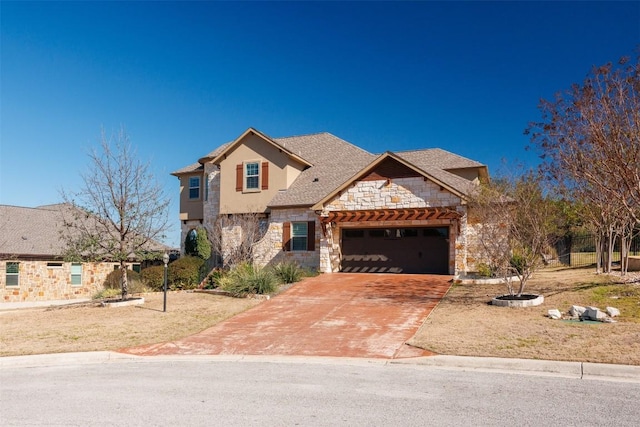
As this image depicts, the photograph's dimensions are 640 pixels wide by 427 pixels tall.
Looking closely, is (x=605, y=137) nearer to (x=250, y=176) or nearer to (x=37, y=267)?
(x=250, y=176)

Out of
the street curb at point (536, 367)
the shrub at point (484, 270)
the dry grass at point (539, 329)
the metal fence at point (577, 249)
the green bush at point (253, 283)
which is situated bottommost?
the street curb at point (536, 367)

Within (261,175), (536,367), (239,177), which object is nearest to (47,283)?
(239,177)

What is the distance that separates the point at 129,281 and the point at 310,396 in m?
20.9

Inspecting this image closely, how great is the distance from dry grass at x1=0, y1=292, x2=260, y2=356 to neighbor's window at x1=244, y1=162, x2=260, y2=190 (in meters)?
9.19

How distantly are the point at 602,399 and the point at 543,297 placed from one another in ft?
29.2

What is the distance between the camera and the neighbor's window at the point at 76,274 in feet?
102

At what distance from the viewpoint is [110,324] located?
573 inches

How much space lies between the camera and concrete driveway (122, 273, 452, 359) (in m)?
11.2

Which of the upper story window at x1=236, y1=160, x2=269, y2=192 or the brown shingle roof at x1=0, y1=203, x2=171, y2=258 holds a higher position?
the upper story window at x1=236, y1=160, x2=269, y2=192

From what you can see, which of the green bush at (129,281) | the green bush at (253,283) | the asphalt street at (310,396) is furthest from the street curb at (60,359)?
the green bush at (129,281)

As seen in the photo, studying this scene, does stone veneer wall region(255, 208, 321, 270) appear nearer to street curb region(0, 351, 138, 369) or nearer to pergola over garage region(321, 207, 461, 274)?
pergola over garage region(321, 207, 461, 274)

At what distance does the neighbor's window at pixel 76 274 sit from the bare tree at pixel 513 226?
23.6m

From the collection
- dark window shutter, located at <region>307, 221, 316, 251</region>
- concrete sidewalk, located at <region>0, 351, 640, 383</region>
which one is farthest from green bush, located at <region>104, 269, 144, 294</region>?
concrete sidewalk, located at <region>0, 351, 640, 383</region>

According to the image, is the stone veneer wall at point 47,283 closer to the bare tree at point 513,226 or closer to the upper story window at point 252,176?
the upper story window at point 252,176
